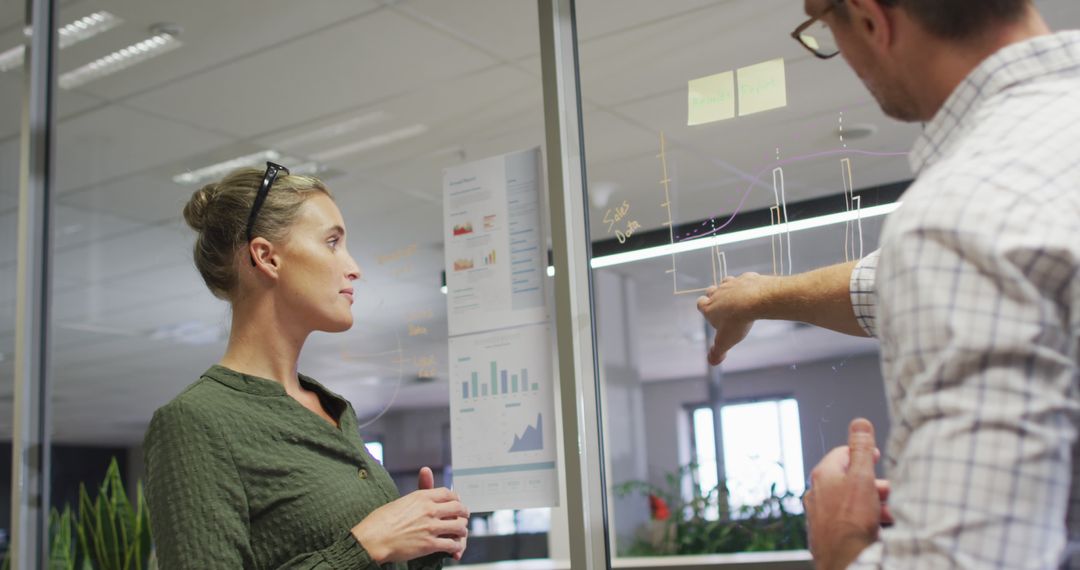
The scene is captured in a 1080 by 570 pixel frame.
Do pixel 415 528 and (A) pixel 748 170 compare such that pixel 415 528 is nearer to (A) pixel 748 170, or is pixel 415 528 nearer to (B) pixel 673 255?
(B) pixel 673 255

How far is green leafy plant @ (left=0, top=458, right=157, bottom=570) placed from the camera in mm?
2969

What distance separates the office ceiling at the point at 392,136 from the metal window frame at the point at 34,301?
0.39 feet

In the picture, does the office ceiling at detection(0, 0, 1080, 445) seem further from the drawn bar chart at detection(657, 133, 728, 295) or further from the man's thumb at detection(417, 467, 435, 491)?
the man's thumb at detection(417, 467, 435, 491)

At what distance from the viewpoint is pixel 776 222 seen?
6.60 ft

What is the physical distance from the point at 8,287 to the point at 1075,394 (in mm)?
2989

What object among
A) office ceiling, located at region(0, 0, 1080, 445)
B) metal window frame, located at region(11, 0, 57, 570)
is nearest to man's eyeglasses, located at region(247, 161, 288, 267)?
office ceiling, located at region(0, 0, 1080, 445)

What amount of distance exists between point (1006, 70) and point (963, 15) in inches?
2.7

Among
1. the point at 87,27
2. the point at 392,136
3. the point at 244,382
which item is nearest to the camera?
the point at 244,382

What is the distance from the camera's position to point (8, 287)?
3021 mm

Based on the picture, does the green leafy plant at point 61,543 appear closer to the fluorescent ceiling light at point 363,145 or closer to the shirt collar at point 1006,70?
the fluorescent ceiling light at point 363,145

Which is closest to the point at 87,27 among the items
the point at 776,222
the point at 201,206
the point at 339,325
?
the point at 201,206

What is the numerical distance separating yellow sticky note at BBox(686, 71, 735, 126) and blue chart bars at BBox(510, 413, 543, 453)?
719 mm

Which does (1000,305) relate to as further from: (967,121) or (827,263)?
(827,263)

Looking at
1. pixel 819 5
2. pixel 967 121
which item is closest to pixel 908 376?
pixel 967 121
